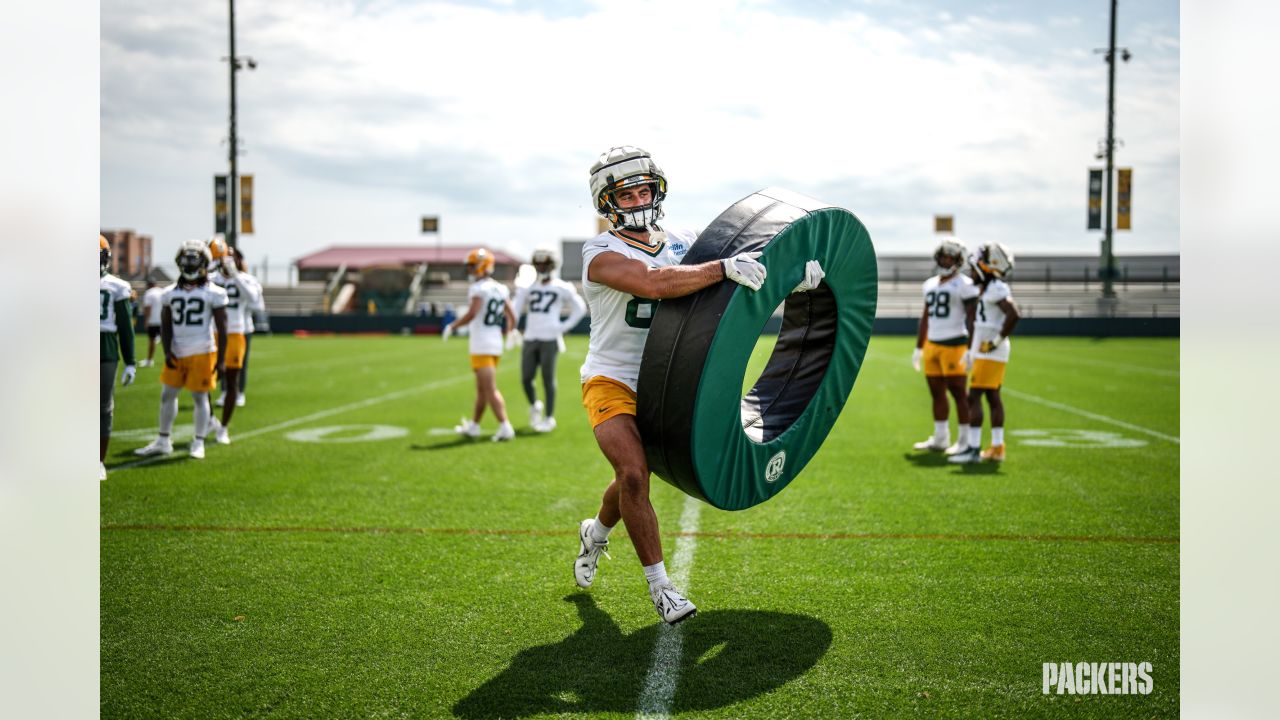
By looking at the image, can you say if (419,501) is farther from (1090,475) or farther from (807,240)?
(1090,475)

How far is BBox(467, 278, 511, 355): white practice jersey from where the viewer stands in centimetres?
935

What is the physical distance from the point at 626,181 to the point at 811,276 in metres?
0.88

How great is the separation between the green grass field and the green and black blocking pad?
2.35 feet

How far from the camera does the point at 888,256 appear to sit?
50.2 meters

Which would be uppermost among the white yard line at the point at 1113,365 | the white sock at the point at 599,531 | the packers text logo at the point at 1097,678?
the white yard line at the point at 1113,365

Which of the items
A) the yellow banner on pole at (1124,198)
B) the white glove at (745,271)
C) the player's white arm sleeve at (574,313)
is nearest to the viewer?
the white glove at (745,271)

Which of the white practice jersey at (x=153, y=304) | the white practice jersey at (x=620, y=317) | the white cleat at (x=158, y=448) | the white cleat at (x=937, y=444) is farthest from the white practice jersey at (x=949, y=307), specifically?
the white practice jersey at (x=153, y=304)

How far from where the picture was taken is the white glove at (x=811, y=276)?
3.94m

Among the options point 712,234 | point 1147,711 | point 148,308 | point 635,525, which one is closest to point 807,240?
point 712,234

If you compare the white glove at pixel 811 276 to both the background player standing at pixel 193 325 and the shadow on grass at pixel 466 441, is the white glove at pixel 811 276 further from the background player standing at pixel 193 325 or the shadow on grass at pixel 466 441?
the background player standing at pixel 193 325

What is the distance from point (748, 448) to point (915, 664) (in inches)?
41.1

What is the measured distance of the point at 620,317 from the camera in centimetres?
407

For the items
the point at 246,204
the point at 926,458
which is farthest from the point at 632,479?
the point at 246,204

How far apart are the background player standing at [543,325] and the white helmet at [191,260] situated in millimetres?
3266
